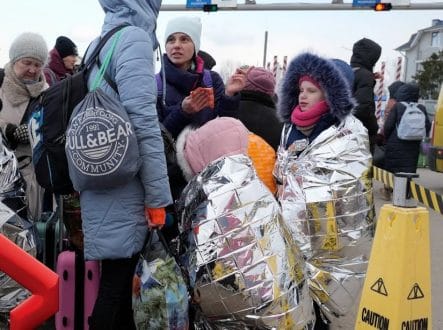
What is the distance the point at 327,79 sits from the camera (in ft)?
10.3

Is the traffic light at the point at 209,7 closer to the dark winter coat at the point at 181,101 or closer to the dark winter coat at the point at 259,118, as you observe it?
the dark winter coat at the point at 259,118

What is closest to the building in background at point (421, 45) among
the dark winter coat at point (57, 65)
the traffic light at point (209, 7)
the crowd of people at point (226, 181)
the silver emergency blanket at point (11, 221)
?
the traffic light at point (209, 7)

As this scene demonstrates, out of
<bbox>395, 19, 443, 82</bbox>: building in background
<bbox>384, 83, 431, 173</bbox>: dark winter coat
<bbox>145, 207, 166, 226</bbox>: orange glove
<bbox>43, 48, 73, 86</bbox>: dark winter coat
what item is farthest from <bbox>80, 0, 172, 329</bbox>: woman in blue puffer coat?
<bbox>395, 19, 443, 82</bbox>: building in background

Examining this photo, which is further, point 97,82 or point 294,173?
point 294,173

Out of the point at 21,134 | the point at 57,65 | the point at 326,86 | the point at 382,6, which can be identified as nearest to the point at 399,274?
the point at 326,86

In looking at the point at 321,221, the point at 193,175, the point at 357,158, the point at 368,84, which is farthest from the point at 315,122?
the point at 368,84

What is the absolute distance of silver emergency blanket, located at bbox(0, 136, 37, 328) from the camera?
8.95 feet

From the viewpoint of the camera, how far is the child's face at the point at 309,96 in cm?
321

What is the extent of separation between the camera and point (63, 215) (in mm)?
2877

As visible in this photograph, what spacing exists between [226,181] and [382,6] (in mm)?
15602

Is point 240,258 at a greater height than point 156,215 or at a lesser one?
lesser

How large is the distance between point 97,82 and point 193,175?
72 centimetres

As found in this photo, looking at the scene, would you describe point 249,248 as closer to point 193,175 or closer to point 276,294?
point 276,294

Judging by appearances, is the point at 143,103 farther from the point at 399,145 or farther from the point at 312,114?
the point at 399,145
